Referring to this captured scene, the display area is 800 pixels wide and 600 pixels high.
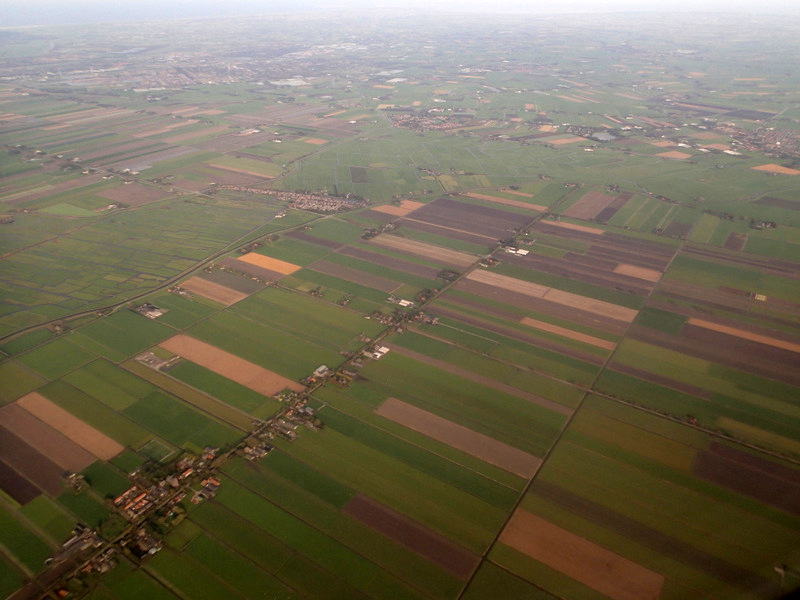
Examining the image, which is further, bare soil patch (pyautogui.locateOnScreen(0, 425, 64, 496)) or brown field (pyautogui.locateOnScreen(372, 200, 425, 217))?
brown field (pyautogui.locateOnScreen(372, 200, 425, 217))

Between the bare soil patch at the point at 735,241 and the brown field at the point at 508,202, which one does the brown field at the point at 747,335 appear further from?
the brown field at the point at 508,202

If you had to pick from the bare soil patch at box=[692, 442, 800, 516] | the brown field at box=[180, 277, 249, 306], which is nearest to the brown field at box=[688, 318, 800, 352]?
the bare soil patch at box=[692, 442, 800, 516]

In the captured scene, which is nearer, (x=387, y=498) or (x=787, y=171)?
(x=387, y=498)

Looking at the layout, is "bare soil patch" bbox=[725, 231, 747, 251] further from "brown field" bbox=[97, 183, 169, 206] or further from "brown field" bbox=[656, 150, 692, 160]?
"brown field" bbox=[97, 183, 169, 206]

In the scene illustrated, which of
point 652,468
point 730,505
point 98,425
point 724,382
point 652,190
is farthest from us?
point 652,190

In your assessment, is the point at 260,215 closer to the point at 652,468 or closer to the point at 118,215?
the point at 118,215

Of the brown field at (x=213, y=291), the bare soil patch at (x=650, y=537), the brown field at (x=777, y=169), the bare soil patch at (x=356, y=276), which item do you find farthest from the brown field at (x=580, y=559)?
the brown field at (x=777, y=169)

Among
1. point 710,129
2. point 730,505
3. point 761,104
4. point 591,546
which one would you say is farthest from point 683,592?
point 761,104

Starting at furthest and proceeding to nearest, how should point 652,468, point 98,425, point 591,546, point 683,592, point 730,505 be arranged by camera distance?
1. point 98,425
2. point 652,468
3. point 730,505
4. point 591,546
5. point 683,592
